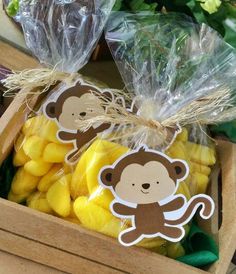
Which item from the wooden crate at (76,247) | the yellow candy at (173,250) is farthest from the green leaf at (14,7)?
the yellow candy at (173,250)

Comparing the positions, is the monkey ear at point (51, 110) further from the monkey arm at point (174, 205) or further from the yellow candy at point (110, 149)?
the monkey arm at point (174, 205)

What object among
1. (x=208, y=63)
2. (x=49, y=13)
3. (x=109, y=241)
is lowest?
(x=109, y=241)

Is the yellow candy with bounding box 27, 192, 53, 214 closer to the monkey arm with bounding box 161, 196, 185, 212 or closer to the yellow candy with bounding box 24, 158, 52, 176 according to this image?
the yellow candy with bounding box 24, 158, 52, 176

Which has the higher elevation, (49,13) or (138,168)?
(49,13)

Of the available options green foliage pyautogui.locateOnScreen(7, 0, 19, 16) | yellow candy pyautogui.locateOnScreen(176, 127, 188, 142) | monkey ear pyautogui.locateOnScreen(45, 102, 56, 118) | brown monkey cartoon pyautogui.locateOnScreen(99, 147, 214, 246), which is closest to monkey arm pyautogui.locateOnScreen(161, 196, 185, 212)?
brown monkey cartoon pyautogui.locateOnScreen(99, 147, 214, 246)

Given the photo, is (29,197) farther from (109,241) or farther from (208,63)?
(208,63)

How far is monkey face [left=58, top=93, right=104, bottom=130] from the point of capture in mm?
642

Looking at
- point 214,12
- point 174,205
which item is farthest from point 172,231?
point 214,12

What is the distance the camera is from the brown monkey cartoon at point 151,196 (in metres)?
0.57

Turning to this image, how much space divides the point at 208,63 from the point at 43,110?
0.24 metres

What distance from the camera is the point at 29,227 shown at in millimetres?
577

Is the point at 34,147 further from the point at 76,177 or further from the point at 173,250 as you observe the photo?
the point at 173,250

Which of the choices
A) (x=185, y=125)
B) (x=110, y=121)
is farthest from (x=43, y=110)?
(x=185, y=125)

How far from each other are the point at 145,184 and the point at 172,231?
0.22 feet
